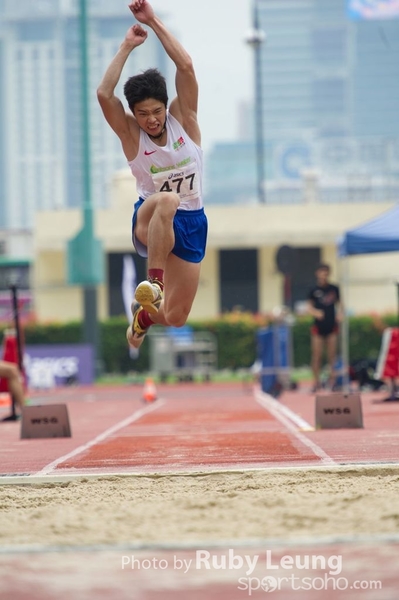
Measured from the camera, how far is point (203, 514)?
5141mm

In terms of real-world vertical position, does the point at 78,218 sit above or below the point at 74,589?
above

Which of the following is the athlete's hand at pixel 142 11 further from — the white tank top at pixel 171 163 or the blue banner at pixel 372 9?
the blue banner at pixel 372 9

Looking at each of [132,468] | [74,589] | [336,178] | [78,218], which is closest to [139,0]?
[132,468]

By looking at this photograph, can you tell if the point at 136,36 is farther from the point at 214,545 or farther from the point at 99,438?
the point at 214,545

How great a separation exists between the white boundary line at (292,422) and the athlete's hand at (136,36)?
2620 millimetres

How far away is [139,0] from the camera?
7543mm

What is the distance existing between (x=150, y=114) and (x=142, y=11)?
1.96ft

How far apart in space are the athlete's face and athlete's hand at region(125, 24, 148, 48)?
35 cm

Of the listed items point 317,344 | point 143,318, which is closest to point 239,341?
point 317,344

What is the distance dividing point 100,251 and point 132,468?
2195 centimetres

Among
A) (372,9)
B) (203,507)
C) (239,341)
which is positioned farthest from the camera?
(372,9)

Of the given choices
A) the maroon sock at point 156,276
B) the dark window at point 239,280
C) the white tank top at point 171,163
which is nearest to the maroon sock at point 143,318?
the maroon sock at point 156,276

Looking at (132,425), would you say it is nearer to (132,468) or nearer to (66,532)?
(132,468)

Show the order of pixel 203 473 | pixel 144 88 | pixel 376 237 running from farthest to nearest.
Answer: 1. pixel 376 237
2. pixel 144 88
3. pixel 203 473
